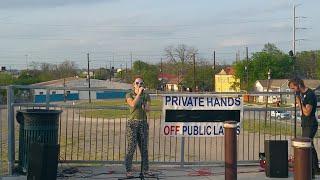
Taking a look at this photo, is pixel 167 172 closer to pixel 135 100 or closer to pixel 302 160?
pixel 135 100

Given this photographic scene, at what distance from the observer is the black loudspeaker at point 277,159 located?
9.55 meters

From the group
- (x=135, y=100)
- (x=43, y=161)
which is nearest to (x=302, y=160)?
(x=135, y=100)

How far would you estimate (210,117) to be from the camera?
10.5 m

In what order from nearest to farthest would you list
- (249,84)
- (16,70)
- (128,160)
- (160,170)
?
(128,160) < (160,170) < (249,84) < (16,70)

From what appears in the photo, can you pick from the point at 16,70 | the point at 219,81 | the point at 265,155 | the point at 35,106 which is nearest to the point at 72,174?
the point at 35,106

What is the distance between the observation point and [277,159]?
9.55 meters

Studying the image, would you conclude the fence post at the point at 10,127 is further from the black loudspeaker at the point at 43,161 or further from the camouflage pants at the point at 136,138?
the camouflage pants at the point at 136,138

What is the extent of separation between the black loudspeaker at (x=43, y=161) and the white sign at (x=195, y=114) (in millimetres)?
2606

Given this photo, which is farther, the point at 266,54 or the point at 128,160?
the point at 266,54

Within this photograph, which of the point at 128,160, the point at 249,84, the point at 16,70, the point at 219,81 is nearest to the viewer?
the point at 128,160

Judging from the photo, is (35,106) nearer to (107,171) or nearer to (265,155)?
(107,171)

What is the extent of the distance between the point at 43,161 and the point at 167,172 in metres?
2.66

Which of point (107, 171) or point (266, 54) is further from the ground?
point (266, 54)

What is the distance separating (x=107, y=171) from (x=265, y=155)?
2953 mm
